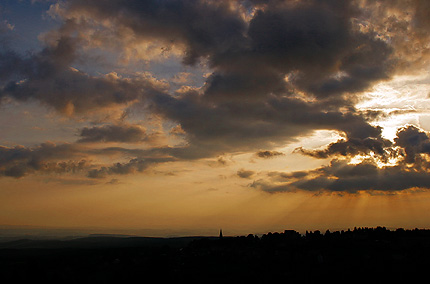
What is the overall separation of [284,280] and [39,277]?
13016 cm

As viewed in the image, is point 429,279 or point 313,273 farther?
point 313,273

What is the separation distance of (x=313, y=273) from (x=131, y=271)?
317 ft

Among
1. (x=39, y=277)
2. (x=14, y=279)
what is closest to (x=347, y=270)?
(x=39, y=277)

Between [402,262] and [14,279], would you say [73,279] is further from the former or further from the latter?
[402,262]

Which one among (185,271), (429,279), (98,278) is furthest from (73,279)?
(429,279)

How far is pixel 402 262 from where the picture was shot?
194500mm

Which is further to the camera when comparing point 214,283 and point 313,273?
point 313,273

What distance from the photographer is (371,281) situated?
164 metres

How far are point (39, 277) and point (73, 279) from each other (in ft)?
75.2

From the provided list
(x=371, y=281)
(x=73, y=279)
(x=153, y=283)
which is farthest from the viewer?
(x=73, y=279)

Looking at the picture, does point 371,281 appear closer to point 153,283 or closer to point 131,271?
point 153,283

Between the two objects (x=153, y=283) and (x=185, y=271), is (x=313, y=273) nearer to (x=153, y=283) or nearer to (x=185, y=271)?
(x=185, y=271)

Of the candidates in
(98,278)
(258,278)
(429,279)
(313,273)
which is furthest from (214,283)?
(429,279)

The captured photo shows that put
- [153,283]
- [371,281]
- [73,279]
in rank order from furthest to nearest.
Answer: [73,279] → [153,283] → [371,281]
